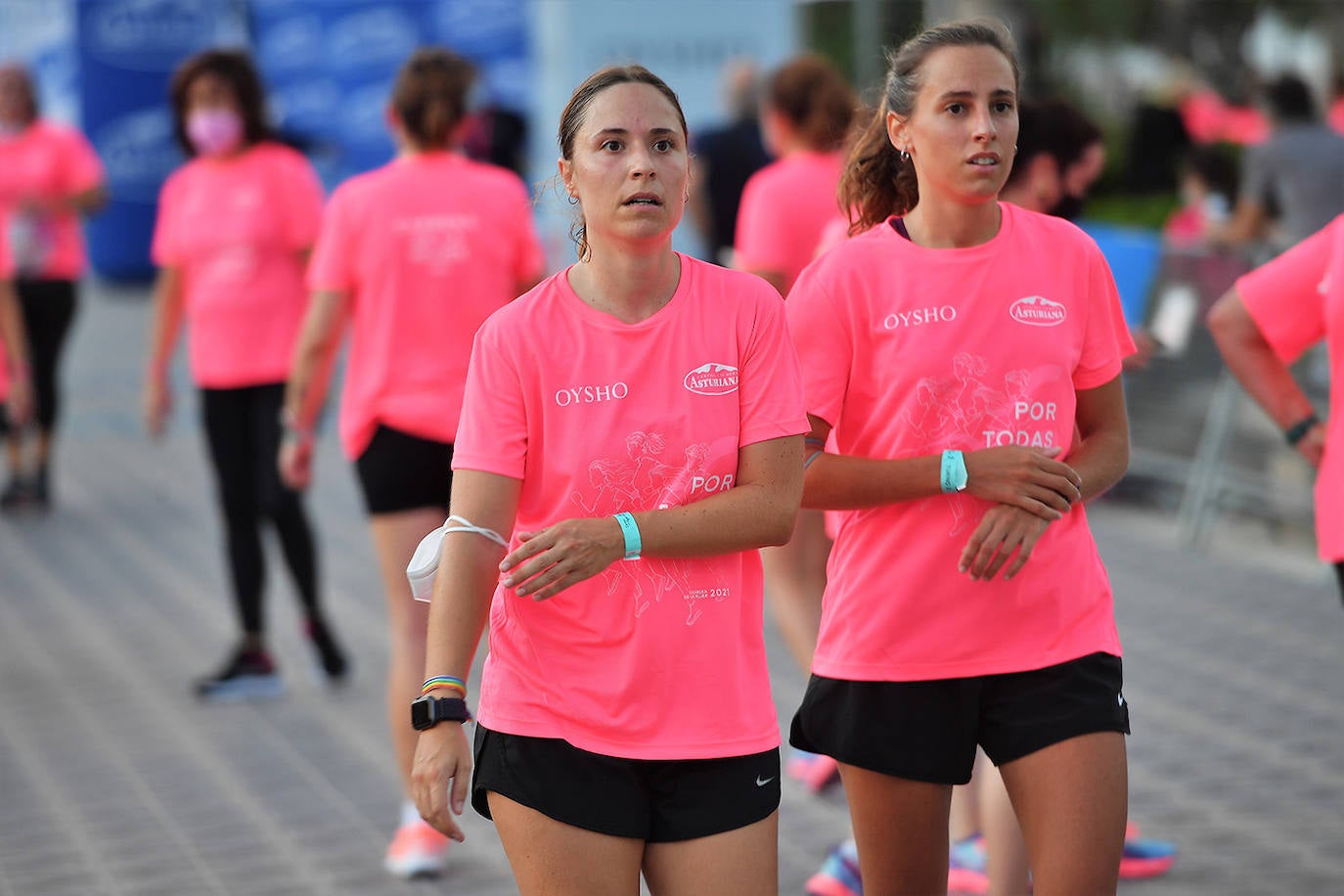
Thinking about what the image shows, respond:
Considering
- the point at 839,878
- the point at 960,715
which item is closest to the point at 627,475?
the point at 960,715

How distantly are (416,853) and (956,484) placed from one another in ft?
8.10

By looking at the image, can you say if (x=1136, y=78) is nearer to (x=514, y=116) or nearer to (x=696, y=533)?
(x=514, y=116)

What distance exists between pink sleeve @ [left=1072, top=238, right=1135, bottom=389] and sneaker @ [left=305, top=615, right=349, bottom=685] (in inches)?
169

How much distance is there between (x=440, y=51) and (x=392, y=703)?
75.7 inches

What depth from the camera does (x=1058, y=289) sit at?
3277mm

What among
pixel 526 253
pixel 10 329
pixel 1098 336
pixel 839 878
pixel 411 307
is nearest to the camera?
pixel 1098 336

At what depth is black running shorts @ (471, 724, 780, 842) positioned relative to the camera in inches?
113

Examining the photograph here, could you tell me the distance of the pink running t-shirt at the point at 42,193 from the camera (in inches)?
397

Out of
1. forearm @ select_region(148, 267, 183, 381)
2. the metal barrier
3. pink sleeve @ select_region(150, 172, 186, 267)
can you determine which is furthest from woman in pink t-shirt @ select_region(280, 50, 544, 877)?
the metal barrier

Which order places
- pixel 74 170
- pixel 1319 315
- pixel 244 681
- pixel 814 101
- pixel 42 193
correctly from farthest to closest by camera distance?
pixel 74 170
pixel 42 193
pixel 244 681
pixel 814 101
pixel 1319 315

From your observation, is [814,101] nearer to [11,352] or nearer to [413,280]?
[413,280]

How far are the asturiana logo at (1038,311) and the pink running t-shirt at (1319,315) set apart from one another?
3.17 feet

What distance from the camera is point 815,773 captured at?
5.64 metres

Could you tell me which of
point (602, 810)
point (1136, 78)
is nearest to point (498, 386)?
point (602, 810)
